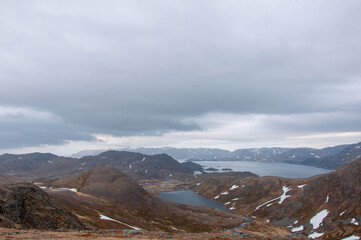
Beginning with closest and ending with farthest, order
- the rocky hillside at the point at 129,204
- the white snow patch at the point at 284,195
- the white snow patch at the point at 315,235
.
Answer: the white snow patch at the point at 315,235 < the rocky hillside at the point at 129,204 < the white snow patch at the point at 284,195

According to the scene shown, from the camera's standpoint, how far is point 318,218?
4897 inches

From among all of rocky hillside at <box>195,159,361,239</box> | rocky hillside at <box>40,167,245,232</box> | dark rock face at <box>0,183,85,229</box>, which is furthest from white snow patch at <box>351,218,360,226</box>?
dark rock face at <box>0,183,85,229</box>

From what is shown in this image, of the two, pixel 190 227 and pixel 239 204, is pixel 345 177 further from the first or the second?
pixel 190 227

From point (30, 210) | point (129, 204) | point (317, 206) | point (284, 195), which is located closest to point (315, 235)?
point (317, 206)

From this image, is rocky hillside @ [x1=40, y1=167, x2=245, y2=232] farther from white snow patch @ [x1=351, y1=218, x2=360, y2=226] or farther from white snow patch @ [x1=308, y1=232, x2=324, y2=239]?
white snow patch @ [x1=351, y1=218, x2=360, y2=226]

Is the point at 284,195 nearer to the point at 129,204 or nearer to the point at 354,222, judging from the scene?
the point at 354,222

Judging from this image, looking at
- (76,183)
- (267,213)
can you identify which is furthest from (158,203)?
(267,213)

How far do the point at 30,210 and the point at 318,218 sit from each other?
131 m

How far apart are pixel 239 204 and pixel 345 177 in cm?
7541

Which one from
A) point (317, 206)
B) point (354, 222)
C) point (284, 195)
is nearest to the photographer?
point (354, 222)

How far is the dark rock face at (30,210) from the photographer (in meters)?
41.0

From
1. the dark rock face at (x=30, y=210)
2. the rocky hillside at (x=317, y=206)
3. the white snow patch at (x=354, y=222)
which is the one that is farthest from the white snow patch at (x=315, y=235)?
the dark rock face at (x=30, y=210)

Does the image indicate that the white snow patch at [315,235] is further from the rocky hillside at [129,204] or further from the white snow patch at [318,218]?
the rocky hillside at [129,204]

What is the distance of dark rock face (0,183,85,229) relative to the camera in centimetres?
4103
